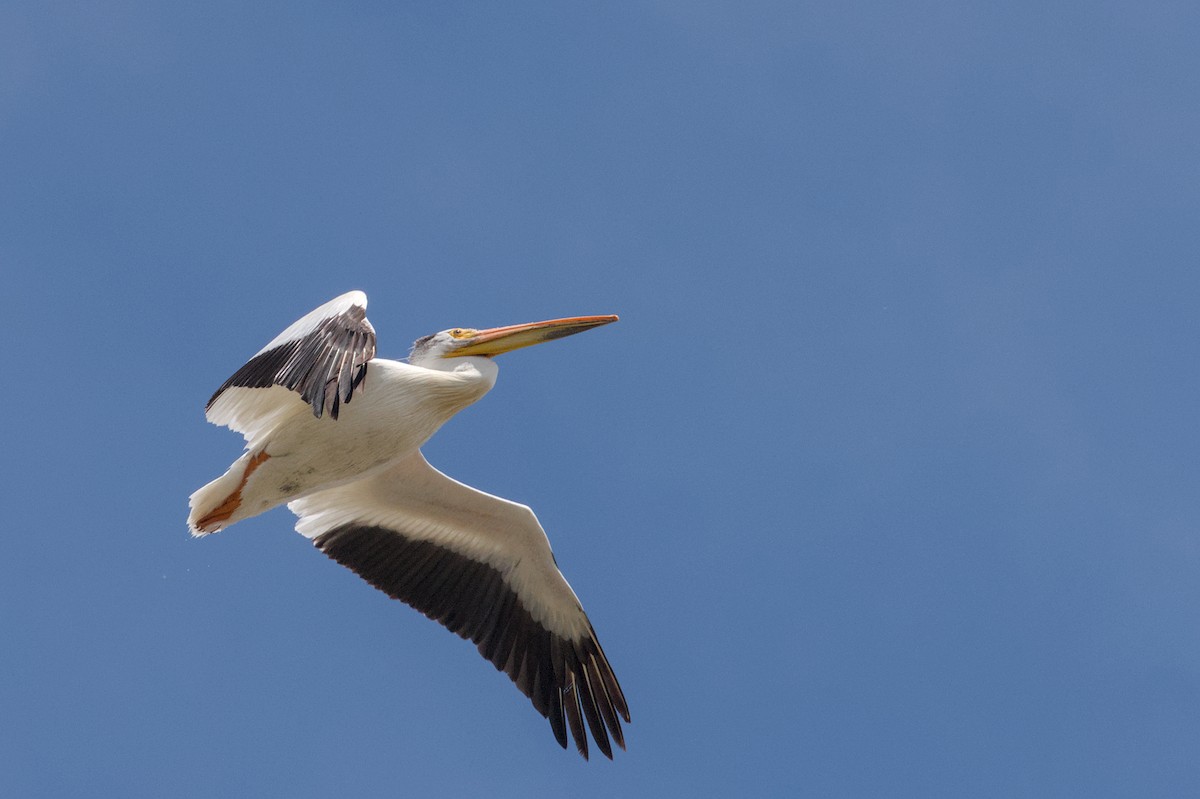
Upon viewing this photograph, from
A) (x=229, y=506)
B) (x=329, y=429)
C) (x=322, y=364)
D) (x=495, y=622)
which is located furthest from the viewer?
(x=495, y=622)

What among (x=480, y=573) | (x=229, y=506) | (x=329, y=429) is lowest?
(x=229, y=506)

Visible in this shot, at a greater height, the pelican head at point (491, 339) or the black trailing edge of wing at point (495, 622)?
the pelican head at point (491, 339)

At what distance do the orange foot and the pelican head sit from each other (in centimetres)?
146

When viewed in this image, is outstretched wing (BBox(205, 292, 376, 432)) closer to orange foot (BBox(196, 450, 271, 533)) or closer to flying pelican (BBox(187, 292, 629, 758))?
flying pelican (BBox(187, 292, 629, 758))

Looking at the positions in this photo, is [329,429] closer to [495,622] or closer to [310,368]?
[310,368]

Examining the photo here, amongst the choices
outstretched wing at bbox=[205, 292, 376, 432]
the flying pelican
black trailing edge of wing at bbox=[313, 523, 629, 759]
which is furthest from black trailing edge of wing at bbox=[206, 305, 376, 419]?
black trailing edge of wing at bbox=[313, 523, 629, 759]

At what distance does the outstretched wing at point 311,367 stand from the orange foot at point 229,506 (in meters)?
0.36

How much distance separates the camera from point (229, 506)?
Result: 37.9 ft

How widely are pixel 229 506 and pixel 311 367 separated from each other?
1.97 metres

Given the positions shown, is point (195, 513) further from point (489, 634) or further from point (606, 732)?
point (606, 732)

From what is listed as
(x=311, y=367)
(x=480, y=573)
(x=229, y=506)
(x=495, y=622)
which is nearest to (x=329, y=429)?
(x=229, y=506)

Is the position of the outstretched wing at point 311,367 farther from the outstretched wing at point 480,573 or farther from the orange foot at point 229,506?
the outstretched wing at point 480,573

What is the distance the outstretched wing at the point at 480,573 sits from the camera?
42.0 feet

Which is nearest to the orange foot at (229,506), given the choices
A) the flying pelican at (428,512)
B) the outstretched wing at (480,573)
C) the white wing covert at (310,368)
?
the flying pelican at (428,512)
